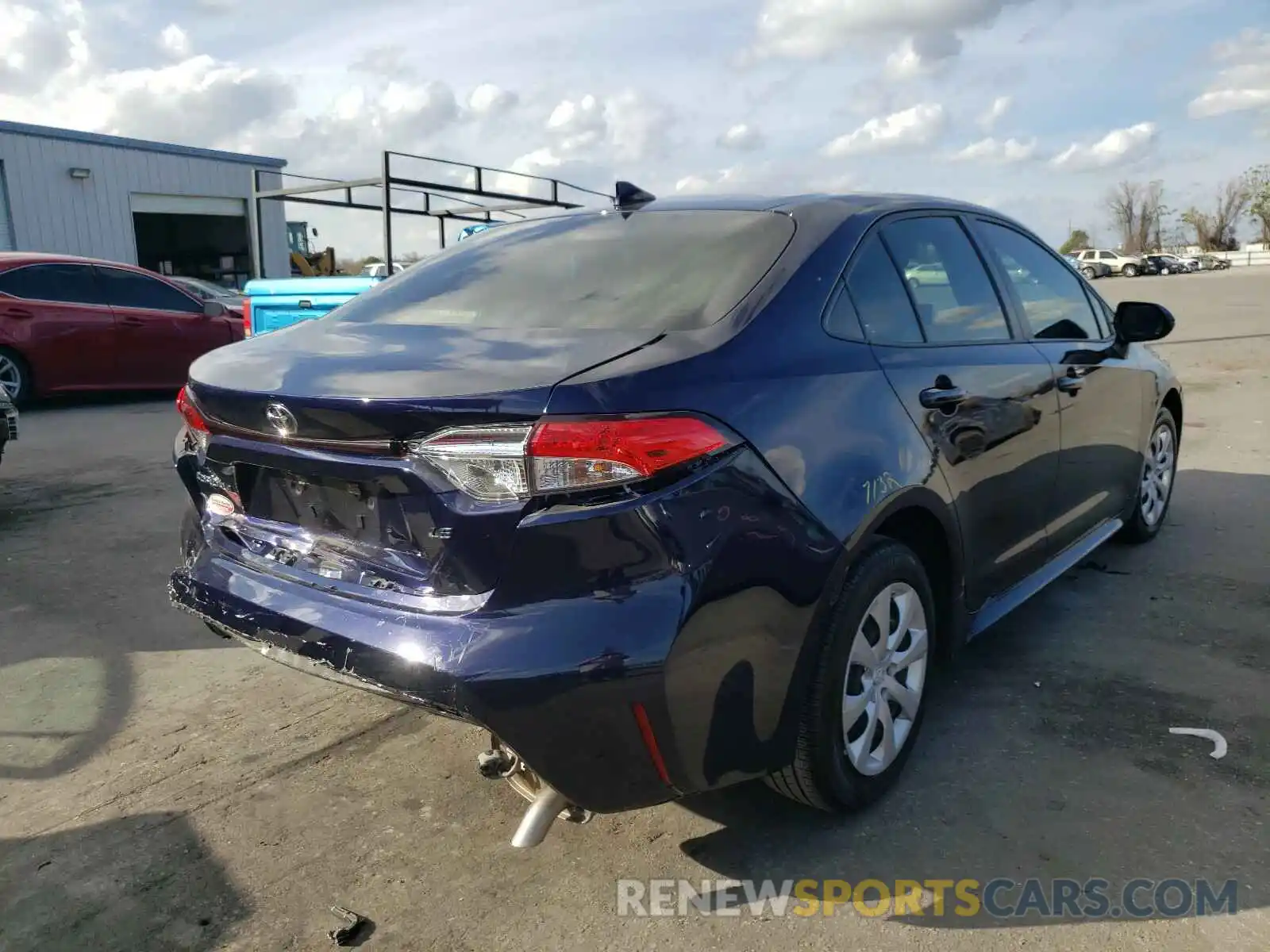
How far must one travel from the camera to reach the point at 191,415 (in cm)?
273

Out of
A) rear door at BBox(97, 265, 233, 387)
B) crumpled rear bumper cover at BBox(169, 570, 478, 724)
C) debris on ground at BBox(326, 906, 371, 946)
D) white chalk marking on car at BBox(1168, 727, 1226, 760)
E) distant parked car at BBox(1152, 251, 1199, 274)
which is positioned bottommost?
debris on ground at BBox(326, 906, 371, 946)

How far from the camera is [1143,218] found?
303 feet

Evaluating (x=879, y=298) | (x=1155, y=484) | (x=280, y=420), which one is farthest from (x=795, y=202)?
(x=1155, y=484)

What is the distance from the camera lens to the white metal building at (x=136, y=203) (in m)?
19.6

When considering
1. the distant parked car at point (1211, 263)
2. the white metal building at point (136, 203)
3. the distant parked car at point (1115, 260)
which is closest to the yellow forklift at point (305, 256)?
the white metal building at point (136, 203)

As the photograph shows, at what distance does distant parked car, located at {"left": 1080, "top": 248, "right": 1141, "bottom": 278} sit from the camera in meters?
59.4

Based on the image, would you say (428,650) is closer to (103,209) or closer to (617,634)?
(617,634)

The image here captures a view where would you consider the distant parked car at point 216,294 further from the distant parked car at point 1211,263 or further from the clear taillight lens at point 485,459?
the distant parked car at point 1211,263

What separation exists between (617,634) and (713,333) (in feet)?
2.51

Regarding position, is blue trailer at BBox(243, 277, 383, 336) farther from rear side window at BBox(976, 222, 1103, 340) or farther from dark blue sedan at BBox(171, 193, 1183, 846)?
rear side window at BBox(976, 222, 1103, 340)

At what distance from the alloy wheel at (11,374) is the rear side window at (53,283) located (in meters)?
0.63

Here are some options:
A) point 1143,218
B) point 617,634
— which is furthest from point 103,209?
point 1143,218

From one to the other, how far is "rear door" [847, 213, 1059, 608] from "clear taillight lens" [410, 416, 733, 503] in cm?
93

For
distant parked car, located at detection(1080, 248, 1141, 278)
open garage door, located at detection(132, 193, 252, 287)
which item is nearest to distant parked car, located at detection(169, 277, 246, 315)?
open garage door, located at detection(132, 193, 252, 287)
